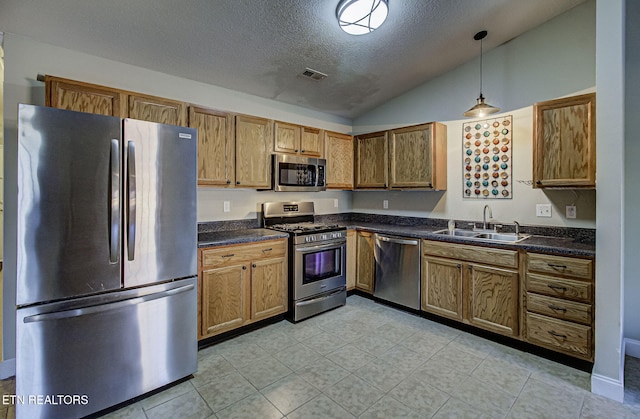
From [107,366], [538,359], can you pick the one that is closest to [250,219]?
[107,366]

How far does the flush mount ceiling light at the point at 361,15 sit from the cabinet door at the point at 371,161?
5.14 ft

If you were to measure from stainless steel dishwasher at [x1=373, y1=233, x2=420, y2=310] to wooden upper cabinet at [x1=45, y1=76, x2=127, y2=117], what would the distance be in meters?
2.91

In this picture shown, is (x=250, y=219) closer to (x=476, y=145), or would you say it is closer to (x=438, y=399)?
(x=438, y=399)

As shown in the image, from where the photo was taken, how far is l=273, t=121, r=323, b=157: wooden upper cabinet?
11.3ft

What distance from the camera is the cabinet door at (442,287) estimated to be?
2.99 meters

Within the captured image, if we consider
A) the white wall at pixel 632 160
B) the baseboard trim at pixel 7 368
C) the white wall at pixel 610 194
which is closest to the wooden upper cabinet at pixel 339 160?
the white wall at pixel 610 194

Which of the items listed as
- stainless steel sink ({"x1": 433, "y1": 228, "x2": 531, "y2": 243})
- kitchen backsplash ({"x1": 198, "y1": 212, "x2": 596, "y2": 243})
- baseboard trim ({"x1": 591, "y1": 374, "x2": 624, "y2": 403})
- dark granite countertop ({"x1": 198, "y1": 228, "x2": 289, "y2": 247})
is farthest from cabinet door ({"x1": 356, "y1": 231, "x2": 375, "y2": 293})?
baseboard trim ({"x1": 591, "y1": 374, "x2": 624, "y2": 403})

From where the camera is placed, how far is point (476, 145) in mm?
3443

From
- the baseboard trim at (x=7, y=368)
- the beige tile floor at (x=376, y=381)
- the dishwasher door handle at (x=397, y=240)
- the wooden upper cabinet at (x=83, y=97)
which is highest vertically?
the wooden upper cabinet at (x=83, y=97)

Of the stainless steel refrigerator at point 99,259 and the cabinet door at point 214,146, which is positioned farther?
the cabinet door at point 214,146

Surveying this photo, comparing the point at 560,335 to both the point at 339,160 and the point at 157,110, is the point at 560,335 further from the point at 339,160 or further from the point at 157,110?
the point at 157,110

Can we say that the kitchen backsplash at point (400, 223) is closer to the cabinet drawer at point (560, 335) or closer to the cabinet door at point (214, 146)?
the cabinet door at point (214, 146)

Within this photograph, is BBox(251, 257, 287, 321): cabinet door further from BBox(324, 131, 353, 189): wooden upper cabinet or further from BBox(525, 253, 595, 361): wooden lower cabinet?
BBox(525, 253, 595, 361): wooden lower cabinet

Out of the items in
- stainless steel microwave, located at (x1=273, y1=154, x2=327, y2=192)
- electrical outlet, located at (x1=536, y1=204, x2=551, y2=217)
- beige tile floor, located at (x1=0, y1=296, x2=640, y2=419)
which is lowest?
beige tile floor, located at (x1=0, y1=296, x2=640, y2=419)
